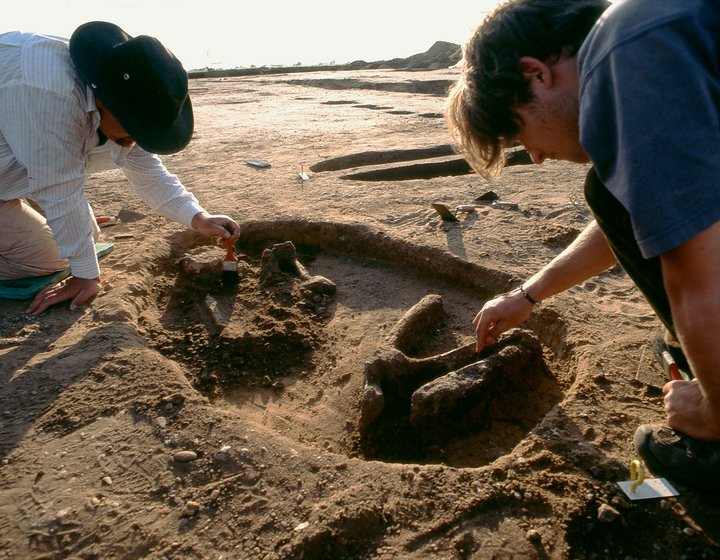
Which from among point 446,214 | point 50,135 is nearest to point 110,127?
point 50,135

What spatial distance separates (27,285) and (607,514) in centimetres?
314

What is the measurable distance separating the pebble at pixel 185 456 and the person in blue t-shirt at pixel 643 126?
4.67 feet

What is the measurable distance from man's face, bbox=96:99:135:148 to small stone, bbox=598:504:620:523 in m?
2.72

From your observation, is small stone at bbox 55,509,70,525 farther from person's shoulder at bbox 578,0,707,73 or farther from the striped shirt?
person's shoulder at bbox 578,0,707,73

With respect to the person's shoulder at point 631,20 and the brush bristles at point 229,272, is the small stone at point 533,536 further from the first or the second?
the brush bristles at point 229,272

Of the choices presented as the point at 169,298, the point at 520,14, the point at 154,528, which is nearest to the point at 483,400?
the point at 154,528

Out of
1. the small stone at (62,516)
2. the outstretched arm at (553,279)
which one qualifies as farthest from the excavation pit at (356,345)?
the small stone at (62,516)

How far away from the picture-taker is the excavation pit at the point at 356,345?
8.03 ft

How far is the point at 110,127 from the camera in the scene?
3.15m

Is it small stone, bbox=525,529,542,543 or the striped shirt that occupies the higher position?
the striped shirt

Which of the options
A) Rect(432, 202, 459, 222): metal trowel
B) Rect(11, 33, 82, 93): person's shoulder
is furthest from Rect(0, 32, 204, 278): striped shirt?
Rect(432, 202, 459, 222): metal trowel

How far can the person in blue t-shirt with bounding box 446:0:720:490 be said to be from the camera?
1.29 meters

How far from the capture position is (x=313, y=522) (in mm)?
1812

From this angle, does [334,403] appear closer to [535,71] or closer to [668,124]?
[535,71]
